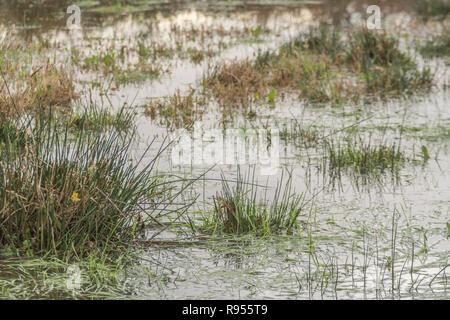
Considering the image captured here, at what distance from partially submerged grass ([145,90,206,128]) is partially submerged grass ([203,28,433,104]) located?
59cm

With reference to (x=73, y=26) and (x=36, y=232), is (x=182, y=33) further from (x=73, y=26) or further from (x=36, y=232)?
(x=36, y=232)

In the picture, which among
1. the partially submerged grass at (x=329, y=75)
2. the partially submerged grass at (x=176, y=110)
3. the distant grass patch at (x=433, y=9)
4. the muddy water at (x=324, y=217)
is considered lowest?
the muddy water at (x=324, y=217)

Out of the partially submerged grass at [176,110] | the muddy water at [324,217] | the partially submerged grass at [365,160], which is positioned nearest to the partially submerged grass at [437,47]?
the muddy water at [324,217]

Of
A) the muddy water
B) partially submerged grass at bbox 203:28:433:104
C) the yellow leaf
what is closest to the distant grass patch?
the muddy water

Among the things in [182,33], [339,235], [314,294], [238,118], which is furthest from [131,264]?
[182,33]

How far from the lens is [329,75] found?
35.6 feet

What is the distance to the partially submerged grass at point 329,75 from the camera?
963 cm

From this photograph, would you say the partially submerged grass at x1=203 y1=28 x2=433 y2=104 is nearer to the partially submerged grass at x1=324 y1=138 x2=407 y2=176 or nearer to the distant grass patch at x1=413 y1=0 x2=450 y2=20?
the partially submerged grass at x1=324 y1=138 x2=407 y2=176

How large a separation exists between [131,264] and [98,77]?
6772mm

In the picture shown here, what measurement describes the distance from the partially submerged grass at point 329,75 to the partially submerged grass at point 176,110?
0.59 meters

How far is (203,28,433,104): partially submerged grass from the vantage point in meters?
9.63

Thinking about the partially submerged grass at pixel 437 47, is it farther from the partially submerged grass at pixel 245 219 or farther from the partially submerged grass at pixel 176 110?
the partially submerged grass at pixel 245 219

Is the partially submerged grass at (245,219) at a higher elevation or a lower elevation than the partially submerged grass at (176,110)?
lower

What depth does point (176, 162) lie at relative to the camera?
668 centimetres
